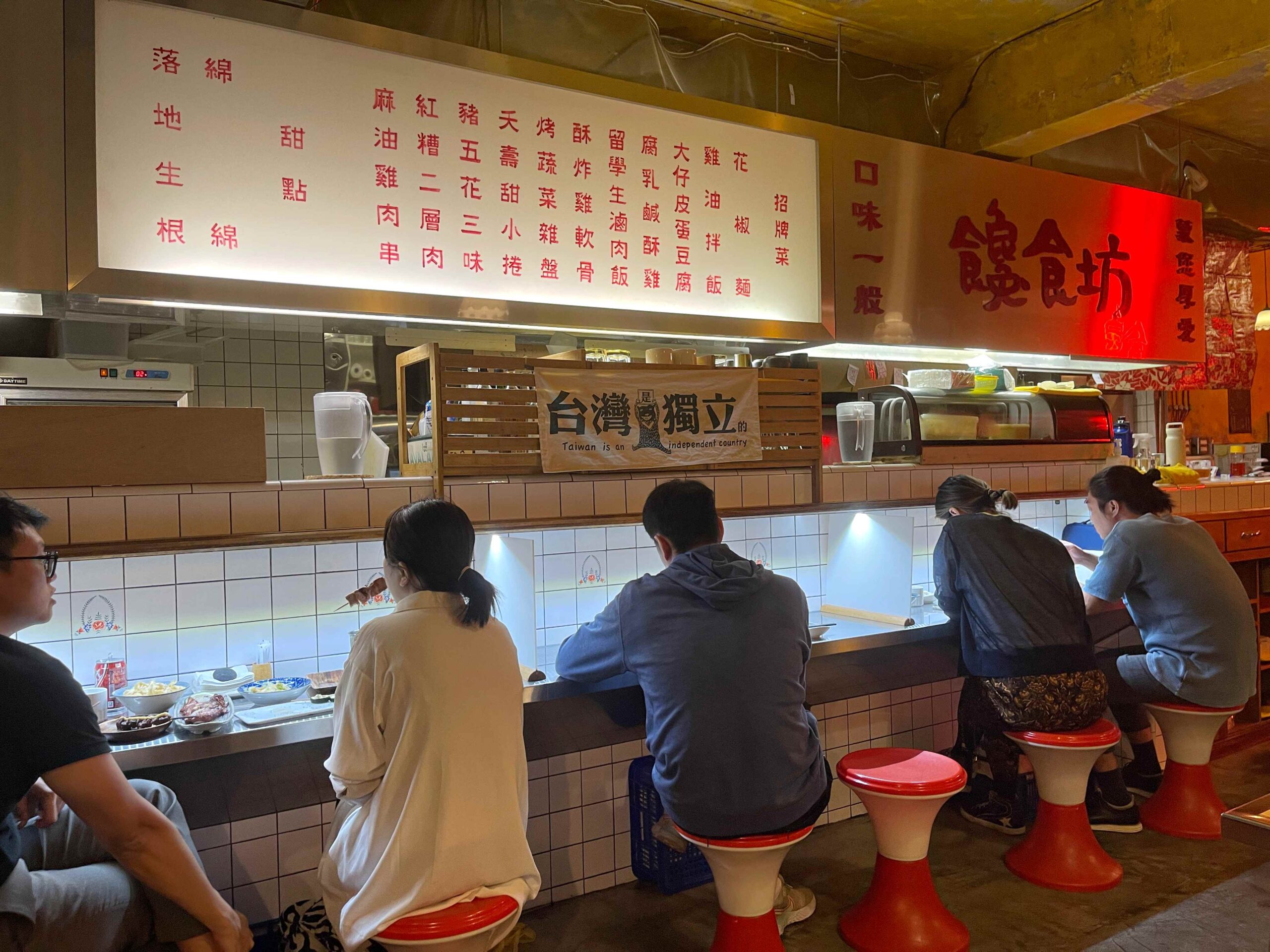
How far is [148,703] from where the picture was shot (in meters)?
2.49

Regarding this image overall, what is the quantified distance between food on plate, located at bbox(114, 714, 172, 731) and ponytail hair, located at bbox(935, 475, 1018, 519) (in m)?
2.98

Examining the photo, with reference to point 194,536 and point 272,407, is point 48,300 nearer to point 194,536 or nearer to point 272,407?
point 194,536

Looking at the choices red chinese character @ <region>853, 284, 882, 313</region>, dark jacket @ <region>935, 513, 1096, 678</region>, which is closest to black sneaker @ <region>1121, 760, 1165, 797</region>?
dark jacket @ <region>935, 513, 1096, 678</region>

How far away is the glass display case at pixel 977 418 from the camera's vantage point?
4234mm

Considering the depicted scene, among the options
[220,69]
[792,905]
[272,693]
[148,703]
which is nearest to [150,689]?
[148,703]

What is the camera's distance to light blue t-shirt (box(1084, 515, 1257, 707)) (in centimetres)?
370

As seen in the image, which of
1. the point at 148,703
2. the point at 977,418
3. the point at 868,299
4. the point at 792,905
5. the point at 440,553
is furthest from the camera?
the point at 977,418

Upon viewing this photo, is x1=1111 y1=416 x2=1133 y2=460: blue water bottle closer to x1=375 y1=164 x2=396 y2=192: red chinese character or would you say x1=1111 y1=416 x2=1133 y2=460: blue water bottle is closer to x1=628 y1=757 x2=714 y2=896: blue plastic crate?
x1=628 y1=757 x2=714 y2=896: blue plastic crate

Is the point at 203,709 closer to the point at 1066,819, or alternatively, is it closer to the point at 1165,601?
the point at 1066,819

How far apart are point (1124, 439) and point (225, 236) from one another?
5.20m

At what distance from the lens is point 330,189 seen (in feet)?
9.57

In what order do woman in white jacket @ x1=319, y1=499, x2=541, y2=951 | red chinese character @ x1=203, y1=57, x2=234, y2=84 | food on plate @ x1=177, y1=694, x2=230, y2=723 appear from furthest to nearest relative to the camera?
red chinese character @ x1=203, y1=57, x2=234, y2=84
food on plate @ x1=177, y1=694, x2=230, y2=723
woman in white jacket @ x1=319, y1=499, x2=541, y2=951

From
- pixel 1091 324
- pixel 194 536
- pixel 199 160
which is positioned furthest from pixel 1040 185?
pixel 194 536

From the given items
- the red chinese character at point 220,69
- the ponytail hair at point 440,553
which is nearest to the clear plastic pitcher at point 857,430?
the ponytail hair at point 440,553
